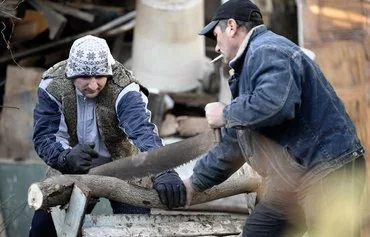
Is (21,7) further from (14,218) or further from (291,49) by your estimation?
(291,49)

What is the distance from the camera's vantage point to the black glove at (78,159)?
509 centimetres

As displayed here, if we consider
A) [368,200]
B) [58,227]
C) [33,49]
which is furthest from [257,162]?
[33,49]

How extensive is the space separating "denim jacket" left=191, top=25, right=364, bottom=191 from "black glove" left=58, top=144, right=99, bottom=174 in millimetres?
1094

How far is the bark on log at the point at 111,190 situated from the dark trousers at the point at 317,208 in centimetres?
70

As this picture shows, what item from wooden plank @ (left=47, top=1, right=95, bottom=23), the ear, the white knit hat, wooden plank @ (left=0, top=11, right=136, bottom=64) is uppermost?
the ear

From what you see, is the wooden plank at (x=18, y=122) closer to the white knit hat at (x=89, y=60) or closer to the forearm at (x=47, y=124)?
the forearm at (x=47, y=124)

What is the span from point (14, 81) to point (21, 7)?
30.0 inches

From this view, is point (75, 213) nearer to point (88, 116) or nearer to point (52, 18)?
point (88, 116)

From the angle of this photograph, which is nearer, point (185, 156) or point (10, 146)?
point (185, 156)

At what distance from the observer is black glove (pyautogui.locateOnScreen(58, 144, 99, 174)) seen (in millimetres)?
5086

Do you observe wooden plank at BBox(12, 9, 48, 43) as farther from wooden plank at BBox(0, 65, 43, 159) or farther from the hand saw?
the hand saw

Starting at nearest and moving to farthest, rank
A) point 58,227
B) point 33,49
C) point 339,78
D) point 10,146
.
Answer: point 58,227 → point 339,78 → point 10,146 → point 33,49

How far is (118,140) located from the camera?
555 centimetres

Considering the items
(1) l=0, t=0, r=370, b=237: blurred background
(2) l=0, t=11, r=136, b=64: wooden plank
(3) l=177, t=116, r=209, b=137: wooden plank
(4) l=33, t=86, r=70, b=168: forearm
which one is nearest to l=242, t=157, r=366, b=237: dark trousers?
(4) l=33, t=86, r=70, b=168: forearm
